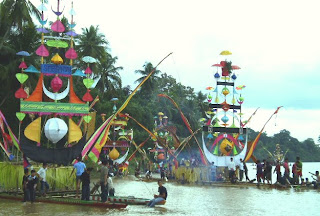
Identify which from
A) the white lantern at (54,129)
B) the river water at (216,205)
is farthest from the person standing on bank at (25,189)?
the white lantern at (54,129)

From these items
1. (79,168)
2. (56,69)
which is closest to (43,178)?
(79,168)

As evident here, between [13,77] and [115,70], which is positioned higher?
[115,70]

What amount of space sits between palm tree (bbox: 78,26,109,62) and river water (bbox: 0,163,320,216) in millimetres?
27303

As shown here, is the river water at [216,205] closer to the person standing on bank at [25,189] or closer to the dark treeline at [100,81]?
the person standing on bank at [25,189]

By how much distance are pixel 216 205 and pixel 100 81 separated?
37.8 metres

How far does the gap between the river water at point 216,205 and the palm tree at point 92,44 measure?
27.3 metres

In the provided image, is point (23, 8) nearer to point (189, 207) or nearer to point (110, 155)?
point (110, 155)

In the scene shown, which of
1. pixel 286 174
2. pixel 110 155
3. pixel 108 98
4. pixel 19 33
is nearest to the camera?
pixel 286 174

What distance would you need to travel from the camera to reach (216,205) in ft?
64.9

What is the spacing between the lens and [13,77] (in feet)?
109

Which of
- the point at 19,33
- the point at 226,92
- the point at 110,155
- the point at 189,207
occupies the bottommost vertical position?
the point at 189,207

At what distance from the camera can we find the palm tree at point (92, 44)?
167 feet

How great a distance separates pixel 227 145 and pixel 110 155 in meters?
10.9

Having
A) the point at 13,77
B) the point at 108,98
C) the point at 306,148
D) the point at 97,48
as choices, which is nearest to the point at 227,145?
the point at 13,77
